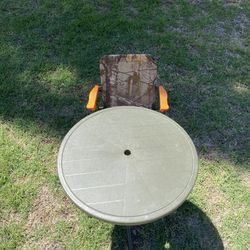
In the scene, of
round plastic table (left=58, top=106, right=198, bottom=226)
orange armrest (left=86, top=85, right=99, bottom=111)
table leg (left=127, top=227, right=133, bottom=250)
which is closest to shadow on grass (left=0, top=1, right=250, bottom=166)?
orange armrest (left=86, top=85, right=99, bottom=111)

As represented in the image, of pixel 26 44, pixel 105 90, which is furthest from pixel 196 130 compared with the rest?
pixel 26 44

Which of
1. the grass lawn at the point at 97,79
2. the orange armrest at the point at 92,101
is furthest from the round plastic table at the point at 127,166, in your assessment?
the grass lawn at the point at 97,79

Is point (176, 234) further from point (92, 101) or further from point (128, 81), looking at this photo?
point (128, 81)

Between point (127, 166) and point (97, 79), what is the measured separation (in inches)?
90.6

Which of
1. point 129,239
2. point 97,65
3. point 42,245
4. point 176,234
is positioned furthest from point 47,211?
point 97,65

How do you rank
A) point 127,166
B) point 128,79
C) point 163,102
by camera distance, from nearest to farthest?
point 127,166, point 163,102, point 128,79

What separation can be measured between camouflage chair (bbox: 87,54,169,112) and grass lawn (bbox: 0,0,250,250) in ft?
2.29

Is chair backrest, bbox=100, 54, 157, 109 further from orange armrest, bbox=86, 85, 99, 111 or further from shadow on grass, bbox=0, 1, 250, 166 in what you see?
shadow on grass, bbox=0, 1, 250, 166

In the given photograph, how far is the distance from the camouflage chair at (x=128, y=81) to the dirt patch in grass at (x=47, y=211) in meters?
1.08

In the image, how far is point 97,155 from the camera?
301cm

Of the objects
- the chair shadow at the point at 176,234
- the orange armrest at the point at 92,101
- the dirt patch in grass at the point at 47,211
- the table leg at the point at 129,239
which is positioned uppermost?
the orange armrest at the point at 92,101

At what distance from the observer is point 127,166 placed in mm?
2928

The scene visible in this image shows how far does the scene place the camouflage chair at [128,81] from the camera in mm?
3844

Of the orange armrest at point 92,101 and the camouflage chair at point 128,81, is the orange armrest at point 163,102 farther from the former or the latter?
the orange armrest at point 92,101
